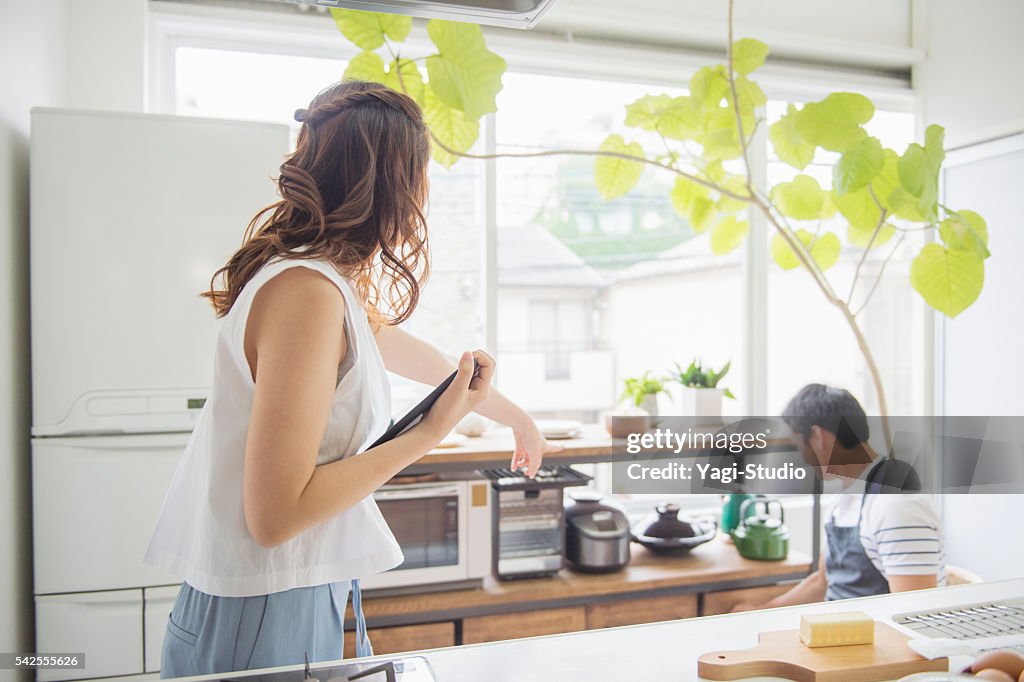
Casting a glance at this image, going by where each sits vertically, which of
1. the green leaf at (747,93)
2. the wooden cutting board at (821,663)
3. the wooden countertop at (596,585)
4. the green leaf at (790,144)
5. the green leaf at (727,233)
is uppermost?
the green leaf at (747,93)

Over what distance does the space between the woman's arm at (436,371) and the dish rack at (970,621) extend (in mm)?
592

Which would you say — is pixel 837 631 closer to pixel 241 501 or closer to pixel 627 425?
pixel 241 501

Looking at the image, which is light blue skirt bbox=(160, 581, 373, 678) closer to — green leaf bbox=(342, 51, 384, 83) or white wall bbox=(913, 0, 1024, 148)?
green leaf bbox=(342, 51, 384, 83)

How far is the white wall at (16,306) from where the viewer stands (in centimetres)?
192

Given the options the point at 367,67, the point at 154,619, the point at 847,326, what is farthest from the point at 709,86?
the point at 154,619

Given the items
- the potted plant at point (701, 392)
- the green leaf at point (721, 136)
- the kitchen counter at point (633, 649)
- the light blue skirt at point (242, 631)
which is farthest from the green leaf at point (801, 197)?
the light blue skirt at point (242, 631)

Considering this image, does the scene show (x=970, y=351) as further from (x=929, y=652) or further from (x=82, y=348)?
(x=82, y=348)

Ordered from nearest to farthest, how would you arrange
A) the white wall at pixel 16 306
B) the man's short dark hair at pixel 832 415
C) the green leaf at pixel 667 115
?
the white wall at pixel 16 306, the man's short dark hair at pixel 832 415, the green leaf at pixel 667 115

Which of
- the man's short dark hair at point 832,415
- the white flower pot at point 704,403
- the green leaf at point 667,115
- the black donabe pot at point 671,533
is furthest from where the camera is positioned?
the white flower pot at point 704,403

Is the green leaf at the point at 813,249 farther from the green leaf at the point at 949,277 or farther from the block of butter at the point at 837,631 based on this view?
the block of butter at the point at 837,631

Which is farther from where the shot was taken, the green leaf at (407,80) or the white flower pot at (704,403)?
the white flower pot at (704,403)

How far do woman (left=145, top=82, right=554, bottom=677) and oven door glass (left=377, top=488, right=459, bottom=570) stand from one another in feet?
4.21

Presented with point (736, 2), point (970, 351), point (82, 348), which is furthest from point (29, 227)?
point (970, 351)

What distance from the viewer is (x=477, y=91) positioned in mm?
1990
